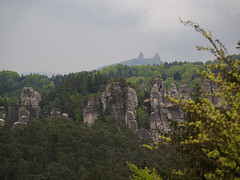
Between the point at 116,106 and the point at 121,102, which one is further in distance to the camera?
the point at 116,106

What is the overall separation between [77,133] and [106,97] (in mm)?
20209

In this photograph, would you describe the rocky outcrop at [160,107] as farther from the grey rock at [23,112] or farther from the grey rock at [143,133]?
the grey rock at [23,112]

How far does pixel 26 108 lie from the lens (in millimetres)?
73688

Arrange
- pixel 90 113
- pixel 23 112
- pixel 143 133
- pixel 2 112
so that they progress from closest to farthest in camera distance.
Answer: pixel 143 133, pixel 23 112, pixel 90 113, pixel 2 112

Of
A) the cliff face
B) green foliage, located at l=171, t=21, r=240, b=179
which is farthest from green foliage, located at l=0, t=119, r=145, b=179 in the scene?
green foliage, located at l=171, t=21, r=240, b=179

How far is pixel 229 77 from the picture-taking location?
9.21 m

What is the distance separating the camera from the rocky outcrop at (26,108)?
72750 millimetres

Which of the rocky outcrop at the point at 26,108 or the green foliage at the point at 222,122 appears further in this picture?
the rocky outcrop at the point at 26,108

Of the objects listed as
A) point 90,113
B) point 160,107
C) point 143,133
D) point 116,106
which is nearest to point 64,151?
point 90,113

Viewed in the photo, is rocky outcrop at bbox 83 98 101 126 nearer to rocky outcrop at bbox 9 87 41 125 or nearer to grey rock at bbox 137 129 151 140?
grey rock at bbox 137 129 151 140

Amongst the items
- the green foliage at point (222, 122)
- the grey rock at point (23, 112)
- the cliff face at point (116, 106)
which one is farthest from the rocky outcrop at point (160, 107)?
the green foliage at point (222, 122)

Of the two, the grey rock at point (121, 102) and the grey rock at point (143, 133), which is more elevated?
the grey rock at point (121, 102)

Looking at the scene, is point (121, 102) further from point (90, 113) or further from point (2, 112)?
point (2, 112)

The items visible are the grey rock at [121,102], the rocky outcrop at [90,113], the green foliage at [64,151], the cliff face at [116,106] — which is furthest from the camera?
the grey rock at [121,102]
